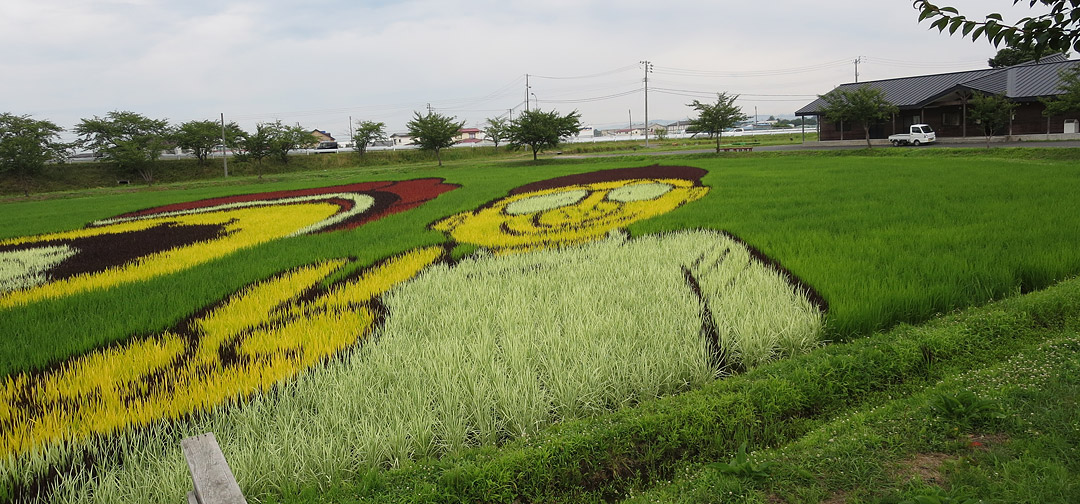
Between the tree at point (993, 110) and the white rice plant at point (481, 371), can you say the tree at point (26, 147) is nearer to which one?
the white rice plant at point (481, 371)

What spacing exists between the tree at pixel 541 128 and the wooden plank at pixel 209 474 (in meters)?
36.8

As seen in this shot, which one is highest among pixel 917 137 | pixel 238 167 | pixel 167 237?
pixel 238 167

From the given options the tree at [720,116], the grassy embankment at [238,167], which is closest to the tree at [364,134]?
the grassy embankment at [238,167]

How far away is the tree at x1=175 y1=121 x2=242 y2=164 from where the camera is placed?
4809 centimetres

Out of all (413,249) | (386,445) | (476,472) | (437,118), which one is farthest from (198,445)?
(437,118)

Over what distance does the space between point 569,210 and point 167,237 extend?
8.14 meters

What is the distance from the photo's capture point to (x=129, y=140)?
4538cm

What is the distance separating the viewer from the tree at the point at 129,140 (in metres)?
42.8

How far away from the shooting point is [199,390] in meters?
3.84

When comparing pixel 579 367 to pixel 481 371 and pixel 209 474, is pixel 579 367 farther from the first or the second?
pixel 209 474

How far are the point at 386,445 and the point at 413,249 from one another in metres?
6.01

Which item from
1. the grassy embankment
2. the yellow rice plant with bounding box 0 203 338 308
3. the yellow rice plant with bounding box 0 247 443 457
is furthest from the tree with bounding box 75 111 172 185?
the yellow rice plant with bounding box 0 247 443 457

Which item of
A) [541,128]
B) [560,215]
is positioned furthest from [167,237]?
[541,128]

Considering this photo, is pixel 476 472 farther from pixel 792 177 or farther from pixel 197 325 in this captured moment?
pixel 792 177
